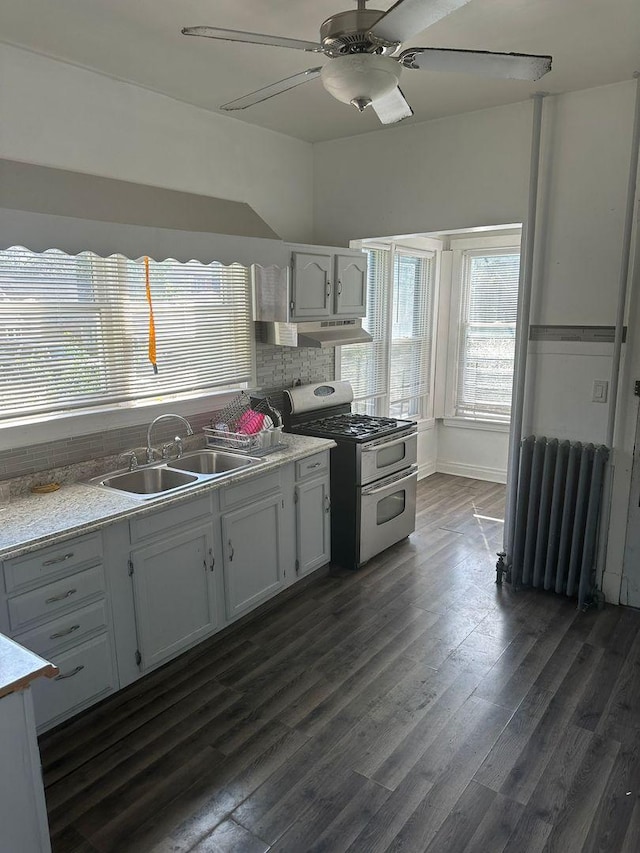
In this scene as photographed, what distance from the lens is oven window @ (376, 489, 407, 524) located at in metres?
4.18

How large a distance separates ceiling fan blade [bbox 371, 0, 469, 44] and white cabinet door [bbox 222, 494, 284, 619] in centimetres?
223

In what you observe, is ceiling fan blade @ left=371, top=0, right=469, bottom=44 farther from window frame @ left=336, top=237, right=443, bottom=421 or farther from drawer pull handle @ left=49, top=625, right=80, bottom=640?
window frame @ left=336, top=237, right=443, bottom=421

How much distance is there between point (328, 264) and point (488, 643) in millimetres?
2565

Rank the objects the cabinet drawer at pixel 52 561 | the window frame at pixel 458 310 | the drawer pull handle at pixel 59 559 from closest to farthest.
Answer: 1. the cabinet drawer at pixel 52 561
2. the drawer pull handle at pixel 59 559
3. the window frame at pixel 458 310

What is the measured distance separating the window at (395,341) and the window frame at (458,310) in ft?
0.82

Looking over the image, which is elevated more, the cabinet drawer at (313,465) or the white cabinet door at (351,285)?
the white cabinet door at (351,285)

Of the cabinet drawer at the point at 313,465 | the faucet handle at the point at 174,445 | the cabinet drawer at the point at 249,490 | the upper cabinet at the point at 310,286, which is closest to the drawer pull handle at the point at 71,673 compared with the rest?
the cabinet drawer at the point at 249,490

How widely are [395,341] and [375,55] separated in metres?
3.87

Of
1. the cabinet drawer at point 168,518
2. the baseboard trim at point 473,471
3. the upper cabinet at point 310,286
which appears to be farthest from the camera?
the baseboard trim at point 473,471

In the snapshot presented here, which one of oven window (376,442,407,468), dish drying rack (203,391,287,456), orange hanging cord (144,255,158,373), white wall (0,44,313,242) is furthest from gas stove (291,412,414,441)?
white wall (0,44,313,242)

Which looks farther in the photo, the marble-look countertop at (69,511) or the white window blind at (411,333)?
the white window blind at (411,333)

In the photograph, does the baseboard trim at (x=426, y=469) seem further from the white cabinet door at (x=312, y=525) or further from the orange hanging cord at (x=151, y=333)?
the orange hanging cord at (x=151, y=333)

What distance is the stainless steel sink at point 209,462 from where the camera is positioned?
349cm

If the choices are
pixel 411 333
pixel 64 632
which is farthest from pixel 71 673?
pixel 411 333
